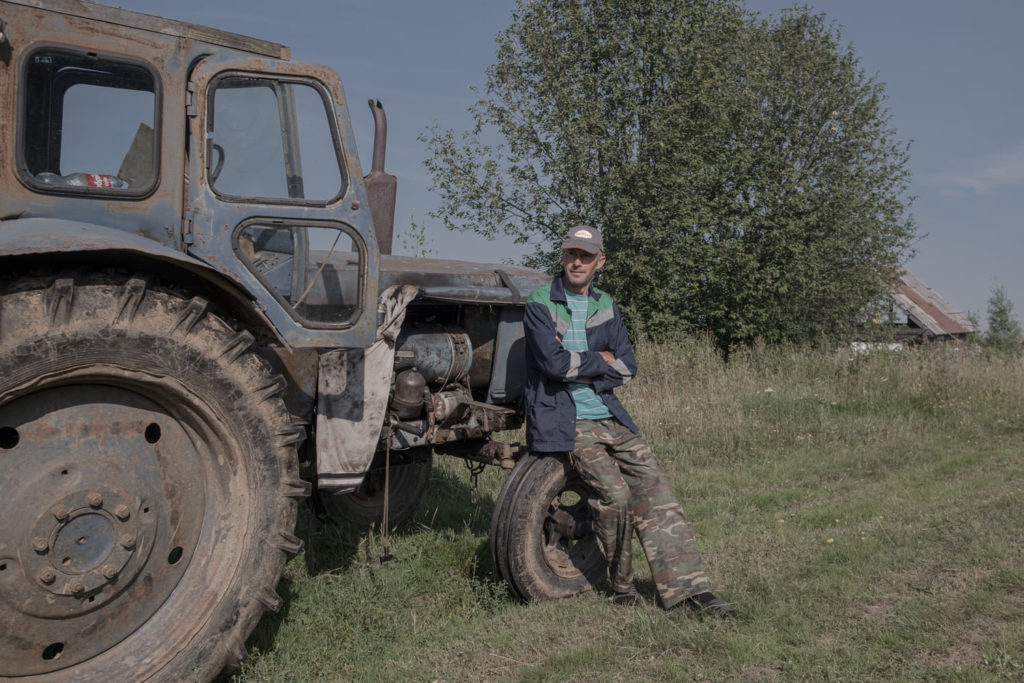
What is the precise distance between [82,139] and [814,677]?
12.2ft

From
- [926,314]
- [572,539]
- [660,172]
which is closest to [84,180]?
[572,539]

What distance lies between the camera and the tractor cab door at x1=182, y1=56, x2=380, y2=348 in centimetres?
344

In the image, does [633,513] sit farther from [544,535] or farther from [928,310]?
[928,310]

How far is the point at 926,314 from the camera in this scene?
30469mm

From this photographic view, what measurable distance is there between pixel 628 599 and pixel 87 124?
344 cm

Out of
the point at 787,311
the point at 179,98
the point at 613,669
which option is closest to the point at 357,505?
the point at 613,669

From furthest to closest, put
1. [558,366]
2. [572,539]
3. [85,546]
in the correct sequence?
[572,539] → [558,366] → [85,546]

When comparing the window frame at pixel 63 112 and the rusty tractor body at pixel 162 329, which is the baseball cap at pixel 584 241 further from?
the window frame at pixel 63 112

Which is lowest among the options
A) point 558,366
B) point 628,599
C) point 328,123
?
point 628,599

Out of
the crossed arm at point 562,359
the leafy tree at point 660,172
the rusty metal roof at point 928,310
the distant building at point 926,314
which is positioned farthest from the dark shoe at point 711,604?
the rusty metal roof at point 928,310

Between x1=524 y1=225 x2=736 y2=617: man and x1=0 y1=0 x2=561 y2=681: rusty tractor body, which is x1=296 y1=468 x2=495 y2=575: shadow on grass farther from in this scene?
x1=0 y1=0 x2=561 y2=681: rusty tractor body

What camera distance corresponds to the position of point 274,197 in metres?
3.67

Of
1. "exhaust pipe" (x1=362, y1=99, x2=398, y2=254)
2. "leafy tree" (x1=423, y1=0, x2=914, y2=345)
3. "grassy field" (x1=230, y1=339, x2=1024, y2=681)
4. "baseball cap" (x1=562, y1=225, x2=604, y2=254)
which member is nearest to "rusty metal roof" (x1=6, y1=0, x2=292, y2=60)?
"exhaust pipe" (x1=362, y1=99, x2=398, y2=254)

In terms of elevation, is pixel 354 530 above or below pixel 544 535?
below
